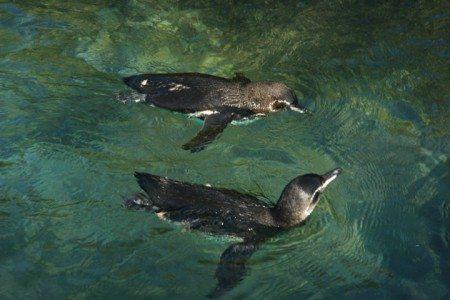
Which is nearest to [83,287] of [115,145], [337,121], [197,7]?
[115,145]

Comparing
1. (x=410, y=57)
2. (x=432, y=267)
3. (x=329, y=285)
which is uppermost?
(x=410, y=57)

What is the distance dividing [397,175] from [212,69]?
2889 mm

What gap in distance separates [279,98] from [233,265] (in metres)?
2.38

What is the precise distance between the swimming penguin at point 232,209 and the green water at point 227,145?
146mm

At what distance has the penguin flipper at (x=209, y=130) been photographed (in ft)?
22.2

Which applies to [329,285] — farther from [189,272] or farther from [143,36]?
[143,36]

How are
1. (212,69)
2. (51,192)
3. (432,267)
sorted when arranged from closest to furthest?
1. (432,267)
2. (51,192)
3. (212,69)

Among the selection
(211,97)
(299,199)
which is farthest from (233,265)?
(211,97)

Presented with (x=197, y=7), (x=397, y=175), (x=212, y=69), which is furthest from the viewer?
(x=197, y=7)

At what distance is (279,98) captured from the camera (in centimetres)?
728

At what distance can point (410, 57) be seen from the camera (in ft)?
27.3

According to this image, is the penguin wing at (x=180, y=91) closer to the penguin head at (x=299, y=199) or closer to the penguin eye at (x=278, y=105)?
the penguin eye at (x=278, y=105)

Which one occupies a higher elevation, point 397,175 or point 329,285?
point 397,175

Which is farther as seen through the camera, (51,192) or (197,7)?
(197,7)
